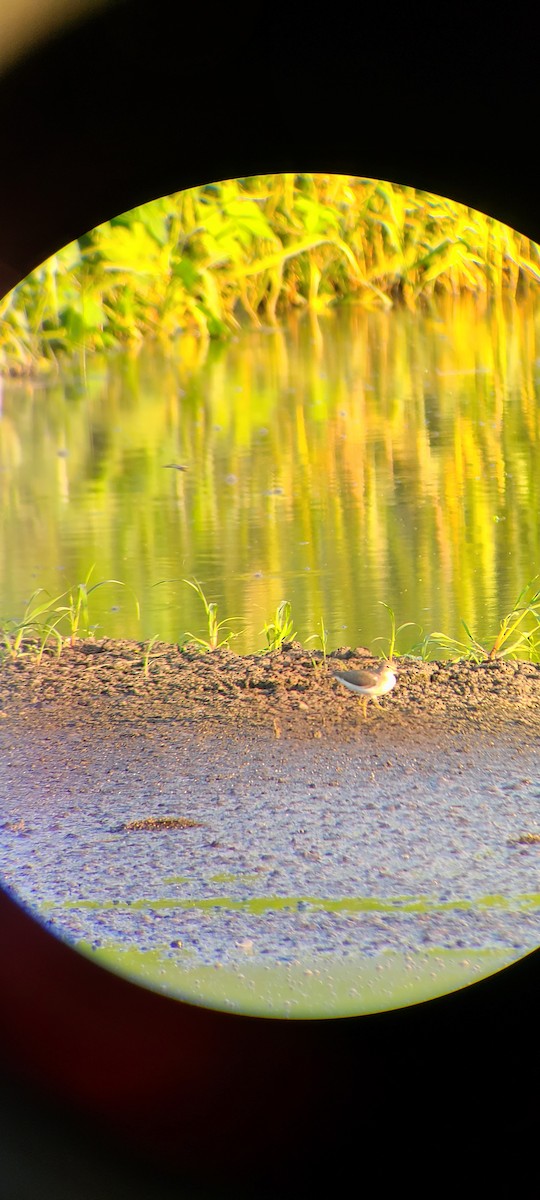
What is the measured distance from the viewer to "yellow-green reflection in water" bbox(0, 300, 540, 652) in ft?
13.3

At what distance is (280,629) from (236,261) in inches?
77.9

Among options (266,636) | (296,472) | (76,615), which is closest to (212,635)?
(266,636)

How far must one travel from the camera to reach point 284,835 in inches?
117

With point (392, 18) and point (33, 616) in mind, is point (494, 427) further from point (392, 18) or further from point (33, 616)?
point (392, 18)

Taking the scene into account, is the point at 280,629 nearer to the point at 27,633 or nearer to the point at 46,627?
the point at 46,627

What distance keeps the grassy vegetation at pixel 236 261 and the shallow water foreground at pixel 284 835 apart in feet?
6.15

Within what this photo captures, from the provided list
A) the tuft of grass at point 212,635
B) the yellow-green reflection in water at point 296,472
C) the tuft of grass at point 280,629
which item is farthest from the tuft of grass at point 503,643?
the tuft of grass at point 212,635

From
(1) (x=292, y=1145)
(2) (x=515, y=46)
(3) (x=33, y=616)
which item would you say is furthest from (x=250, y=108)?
(3) (x=33, y=616)

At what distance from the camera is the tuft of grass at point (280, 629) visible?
345 cm

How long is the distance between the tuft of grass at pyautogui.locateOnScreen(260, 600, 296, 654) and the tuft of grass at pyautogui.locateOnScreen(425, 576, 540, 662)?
16.3 inches

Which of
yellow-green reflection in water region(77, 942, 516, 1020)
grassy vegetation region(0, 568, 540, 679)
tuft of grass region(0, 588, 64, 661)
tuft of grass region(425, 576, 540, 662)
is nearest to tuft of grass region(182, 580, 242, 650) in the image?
grassy vegetation region(0, 568, 540, 679)

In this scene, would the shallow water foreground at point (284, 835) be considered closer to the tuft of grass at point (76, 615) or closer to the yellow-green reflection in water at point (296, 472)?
the tuft of grass at point (76, 615)

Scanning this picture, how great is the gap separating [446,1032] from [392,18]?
119 centimetres

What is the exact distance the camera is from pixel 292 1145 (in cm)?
147
